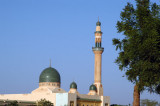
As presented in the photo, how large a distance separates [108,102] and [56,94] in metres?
13.4

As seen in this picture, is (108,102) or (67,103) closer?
(67,103)

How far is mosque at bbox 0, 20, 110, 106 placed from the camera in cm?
6006

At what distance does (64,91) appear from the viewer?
66062 millimetres

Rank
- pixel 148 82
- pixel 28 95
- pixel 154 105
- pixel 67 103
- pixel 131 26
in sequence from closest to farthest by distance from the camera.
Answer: pixel 148 82, pixel 131 26, pixel 67 103, pixel 28 95, pixel 154 105

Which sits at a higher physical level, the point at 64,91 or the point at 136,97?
the point at 64,91

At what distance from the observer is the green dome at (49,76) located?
65438mm

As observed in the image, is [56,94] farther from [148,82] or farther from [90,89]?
[148,82]

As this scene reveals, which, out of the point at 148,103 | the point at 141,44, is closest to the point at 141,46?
the point at 141,44

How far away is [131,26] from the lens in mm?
24062

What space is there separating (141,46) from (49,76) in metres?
44.4

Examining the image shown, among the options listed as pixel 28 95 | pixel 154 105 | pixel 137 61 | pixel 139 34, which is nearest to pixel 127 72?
pixel 137 61

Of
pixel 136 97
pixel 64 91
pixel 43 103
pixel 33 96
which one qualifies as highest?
pixel 64 91

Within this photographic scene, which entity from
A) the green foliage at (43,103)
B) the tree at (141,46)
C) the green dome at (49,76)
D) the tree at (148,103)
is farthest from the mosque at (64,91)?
the tree at (141,46)

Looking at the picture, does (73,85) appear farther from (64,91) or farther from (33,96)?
(33,96)
